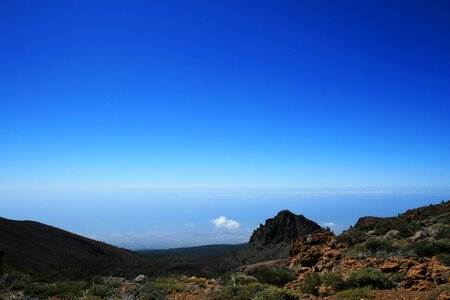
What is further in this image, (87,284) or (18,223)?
(18,223)

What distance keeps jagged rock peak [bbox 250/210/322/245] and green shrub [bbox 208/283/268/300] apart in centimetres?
4063

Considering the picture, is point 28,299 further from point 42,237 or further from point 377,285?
point 42,237

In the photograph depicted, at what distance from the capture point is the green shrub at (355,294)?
9.62 m

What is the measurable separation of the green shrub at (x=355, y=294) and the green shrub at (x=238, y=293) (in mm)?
Result: 2543

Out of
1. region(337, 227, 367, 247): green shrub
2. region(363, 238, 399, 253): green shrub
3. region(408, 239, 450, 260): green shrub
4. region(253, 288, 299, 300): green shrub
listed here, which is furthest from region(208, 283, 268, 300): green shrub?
region(337, 227, 367, 247): green shrub

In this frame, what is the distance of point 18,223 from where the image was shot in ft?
189

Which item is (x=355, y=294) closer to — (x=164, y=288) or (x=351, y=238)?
(x=164, y=288)

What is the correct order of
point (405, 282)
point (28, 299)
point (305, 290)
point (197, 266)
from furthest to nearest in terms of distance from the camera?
point (197, 266) < point (28, 299) < point (305, 290) < point (405, 282)

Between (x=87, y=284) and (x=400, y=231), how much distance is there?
15841mm

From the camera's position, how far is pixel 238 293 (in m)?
11.4

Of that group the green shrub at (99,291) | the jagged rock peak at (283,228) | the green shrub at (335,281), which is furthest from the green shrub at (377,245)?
the jagged rock peak at (283,228)

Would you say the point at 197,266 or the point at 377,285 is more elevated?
the point at 377,285

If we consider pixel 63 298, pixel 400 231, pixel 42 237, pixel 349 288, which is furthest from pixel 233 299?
pixel 42 237

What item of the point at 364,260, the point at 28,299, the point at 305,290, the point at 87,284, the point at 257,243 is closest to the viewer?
the point at 305,290
